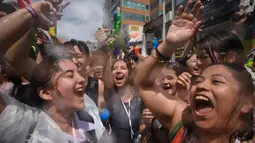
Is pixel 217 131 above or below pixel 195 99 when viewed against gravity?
below

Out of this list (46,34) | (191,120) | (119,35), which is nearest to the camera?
(191,120)

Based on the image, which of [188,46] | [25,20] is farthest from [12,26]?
[188,46]

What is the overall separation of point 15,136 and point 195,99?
44.2 inches

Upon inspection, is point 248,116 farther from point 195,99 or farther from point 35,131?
point 35,131

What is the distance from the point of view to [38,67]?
1.50 m

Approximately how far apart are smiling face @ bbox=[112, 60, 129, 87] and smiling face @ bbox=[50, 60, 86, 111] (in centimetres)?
129

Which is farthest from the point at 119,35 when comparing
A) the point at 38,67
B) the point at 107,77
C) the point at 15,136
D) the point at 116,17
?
the point at 15,136

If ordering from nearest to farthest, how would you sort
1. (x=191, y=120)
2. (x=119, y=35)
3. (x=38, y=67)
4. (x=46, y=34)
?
(x=191, y=120)
(x=38, y=67)
(x=46, y=34)
(x=119, y=35)

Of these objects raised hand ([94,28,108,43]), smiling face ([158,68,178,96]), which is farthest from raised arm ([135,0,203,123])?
raised hand ([94,28,108,43])

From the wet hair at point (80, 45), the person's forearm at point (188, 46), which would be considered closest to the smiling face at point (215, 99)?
the person's forearm at point (188, 46)

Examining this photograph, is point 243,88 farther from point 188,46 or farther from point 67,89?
point 67,89

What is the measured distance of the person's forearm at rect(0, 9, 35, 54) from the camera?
1.07 m

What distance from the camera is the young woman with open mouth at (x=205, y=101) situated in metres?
1.23

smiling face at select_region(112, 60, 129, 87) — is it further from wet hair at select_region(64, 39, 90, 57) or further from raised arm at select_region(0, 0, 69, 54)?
raised arm at select_region(0, 0, 69, 54)
